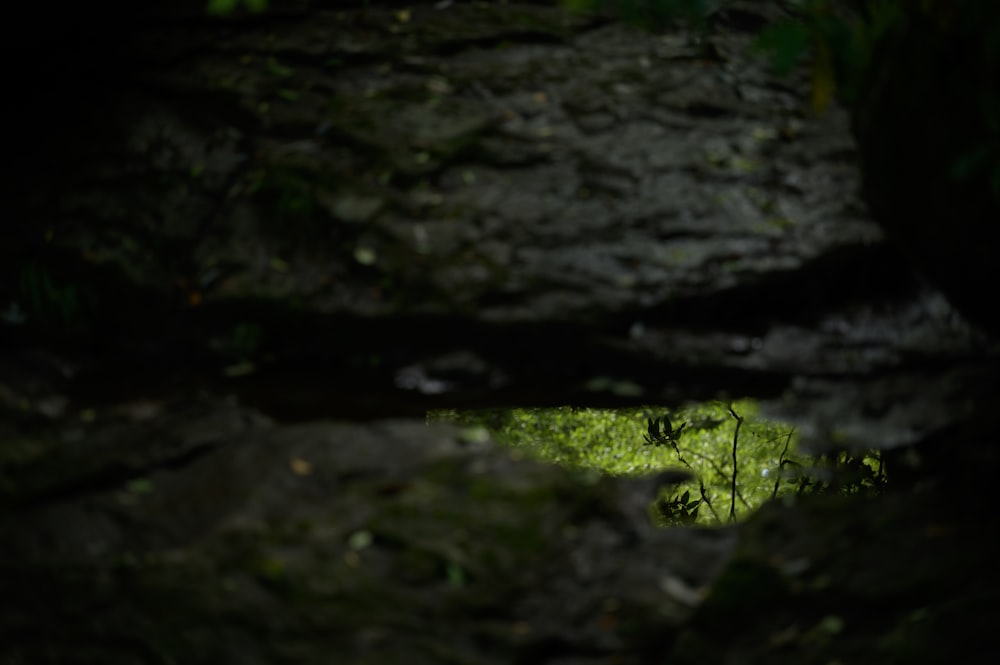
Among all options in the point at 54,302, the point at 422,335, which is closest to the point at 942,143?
the point at 422,335

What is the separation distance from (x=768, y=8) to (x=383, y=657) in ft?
13.3

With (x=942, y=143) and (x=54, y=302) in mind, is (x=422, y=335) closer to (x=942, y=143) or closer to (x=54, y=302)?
(x=54, y=302)

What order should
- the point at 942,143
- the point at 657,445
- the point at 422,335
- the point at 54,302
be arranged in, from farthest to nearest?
the point at 657,445, the point at 54,302, the point at 422,335, the point at 942,143

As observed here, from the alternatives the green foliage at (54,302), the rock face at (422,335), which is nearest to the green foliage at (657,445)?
the rock face at (422,335)

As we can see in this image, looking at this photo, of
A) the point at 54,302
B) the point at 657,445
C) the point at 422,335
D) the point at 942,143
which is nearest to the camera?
the point at 942,143

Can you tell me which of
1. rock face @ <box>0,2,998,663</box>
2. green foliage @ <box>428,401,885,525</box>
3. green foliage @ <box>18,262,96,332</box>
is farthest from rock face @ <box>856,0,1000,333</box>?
green foliage @ <box>428,401,885,525</box>

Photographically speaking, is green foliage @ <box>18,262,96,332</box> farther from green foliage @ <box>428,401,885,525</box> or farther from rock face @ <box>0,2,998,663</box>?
green foliage @ <box>428,401,885,525</box>

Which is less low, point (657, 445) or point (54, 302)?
point (54, 302)

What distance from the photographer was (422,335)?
10.7 feet

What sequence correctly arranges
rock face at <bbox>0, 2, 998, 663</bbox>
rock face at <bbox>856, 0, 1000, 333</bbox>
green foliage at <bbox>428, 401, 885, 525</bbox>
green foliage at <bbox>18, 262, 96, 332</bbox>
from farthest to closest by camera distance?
green foliage at <bbox>428, 401, 885, 525</bbox> → green foliage at <bbox>18, 262, 96, 332</bbox> → rock face at <bbox>0, 2, 998, 663</bbox> → rock face at <bbox>856, 0, 1000, 333</bbox>

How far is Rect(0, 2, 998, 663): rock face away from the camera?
7.89 ft

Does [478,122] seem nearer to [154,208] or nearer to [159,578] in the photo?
[154,208]

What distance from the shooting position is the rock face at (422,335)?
240cm

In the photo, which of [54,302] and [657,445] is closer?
[54,302]
